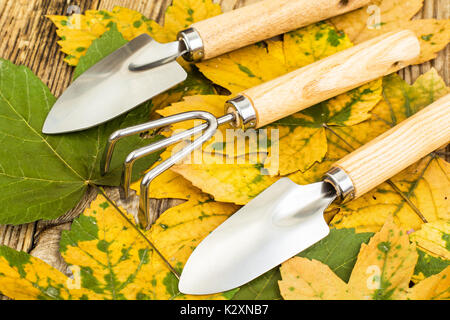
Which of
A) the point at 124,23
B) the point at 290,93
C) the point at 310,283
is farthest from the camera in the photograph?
the point at 124,23

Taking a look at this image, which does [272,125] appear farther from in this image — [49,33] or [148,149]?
[49,33]

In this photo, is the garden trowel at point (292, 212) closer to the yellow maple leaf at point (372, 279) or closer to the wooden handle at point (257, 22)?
the yellow maple leaf at point (372, 279)

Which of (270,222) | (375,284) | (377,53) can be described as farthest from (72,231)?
(377,53)

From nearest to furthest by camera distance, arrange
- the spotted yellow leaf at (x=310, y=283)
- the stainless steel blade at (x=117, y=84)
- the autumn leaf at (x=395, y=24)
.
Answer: the spotted yellow leaf at (x=310, y=283), the stainless steel blade at (x=117, y=84), the autumn leaf at (x=395, y=24)

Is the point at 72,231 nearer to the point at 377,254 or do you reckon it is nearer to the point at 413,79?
the point at 377,254

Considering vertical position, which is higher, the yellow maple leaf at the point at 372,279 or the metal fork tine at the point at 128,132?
the metal fork tine at the point at 128,132

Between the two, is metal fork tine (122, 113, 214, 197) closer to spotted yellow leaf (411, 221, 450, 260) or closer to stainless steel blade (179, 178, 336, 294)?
stainless steel blade (179, 178, 336, 294)

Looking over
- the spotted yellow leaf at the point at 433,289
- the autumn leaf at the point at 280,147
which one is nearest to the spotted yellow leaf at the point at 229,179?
the autumn leaf at the point at 280,147

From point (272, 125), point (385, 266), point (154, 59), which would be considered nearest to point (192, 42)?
point (154, 59)
